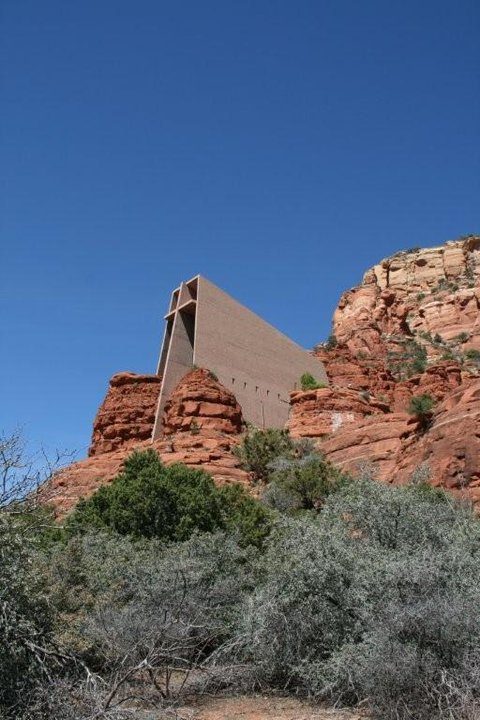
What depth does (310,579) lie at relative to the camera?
10.1 m

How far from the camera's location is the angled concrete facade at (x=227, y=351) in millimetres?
39531

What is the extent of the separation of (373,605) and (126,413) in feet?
103

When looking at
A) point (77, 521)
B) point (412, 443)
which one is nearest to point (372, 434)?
point (412, 443)

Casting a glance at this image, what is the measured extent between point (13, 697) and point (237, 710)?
310 cm

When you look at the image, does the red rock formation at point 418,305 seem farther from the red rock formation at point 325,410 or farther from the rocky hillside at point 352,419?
the red rock formation at point 325,410

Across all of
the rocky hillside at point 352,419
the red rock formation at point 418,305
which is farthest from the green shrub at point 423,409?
the red rock formation at point 418,305

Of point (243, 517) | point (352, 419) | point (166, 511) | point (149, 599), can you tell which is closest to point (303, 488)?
point (243, 517)

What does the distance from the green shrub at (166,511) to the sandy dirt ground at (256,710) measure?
7376mm

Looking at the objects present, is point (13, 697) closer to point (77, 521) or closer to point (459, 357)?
point (77, 521)

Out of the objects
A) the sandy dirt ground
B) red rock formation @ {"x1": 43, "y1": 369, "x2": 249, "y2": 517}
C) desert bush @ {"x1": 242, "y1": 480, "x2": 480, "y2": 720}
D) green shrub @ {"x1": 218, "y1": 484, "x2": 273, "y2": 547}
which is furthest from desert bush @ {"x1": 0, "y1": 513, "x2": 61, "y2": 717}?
red rock formation @ {"x1": 43, "y1": 369, "x2": 249, "y2": 517}

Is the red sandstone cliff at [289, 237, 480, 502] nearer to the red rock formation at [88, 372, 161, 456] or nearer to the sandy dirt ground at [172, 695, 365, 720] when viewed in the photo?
the red rock formation at [88, 372, 161, 456]

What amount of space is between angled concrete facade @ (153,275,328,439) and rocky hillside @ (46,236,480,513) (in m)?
1.63

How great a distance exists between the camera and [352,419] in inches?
1487

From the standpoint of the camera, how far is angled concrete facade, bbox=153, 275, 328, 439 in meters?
39.5
